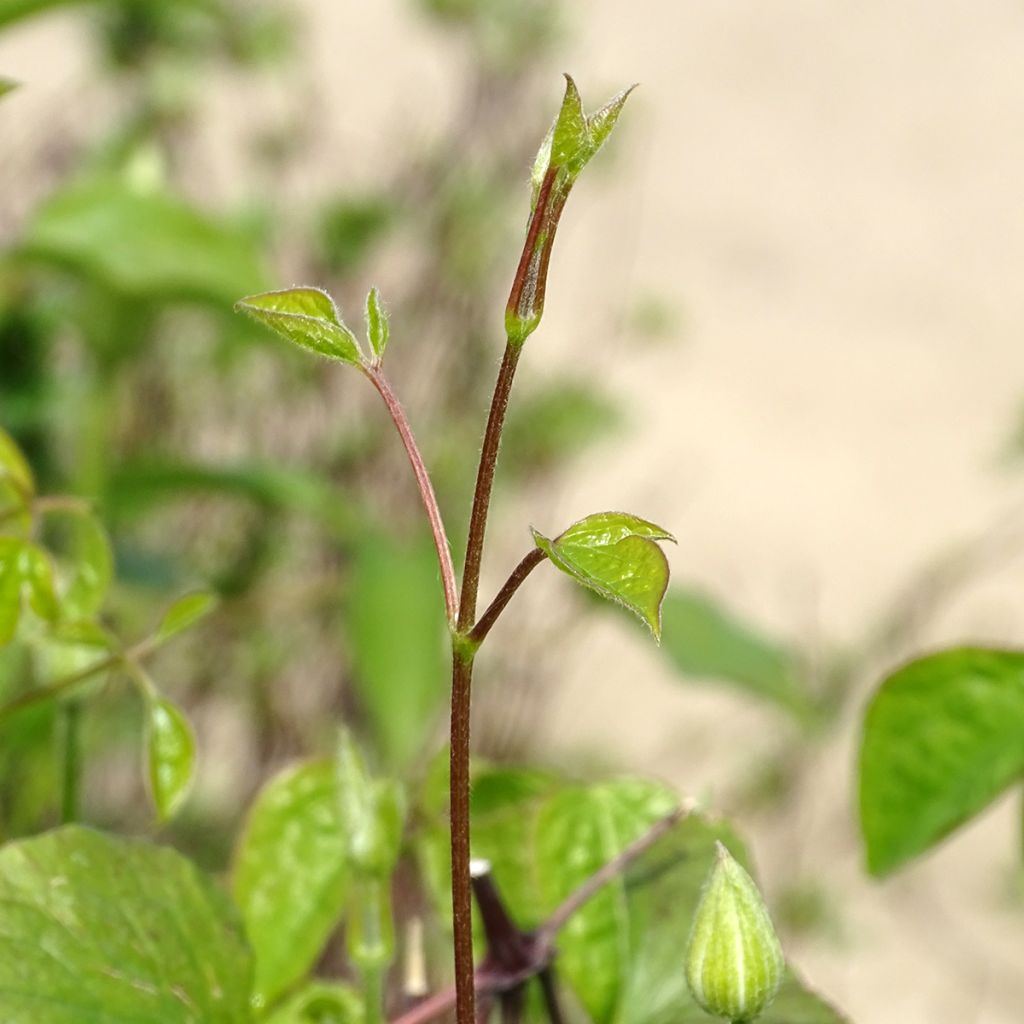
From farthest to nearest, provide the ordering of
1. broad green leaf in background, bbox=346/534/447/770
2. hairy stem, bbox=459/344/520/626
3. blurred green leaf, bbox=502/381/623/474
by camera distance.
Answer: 1. blurred green leaf, bbox=502/381/623/474
2. broad green leaf in background, bbox=346/534/447/770
3. hairy stem, bbox=459/344/520/626

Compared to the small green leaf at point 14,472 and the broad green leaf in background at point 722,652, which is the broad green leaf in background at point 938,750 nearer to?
the small green leaf at point 14,472

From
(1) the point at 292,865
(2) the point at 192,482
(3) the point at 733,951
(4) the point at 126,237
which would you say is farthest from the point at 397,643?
(3) the point at 733,951

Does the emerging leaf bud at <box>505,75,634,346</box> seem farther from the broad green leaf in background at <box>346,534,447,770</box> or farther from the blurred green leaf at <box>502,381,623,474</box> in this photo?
the blurred green leaf at <box>502,381,623,474</box>

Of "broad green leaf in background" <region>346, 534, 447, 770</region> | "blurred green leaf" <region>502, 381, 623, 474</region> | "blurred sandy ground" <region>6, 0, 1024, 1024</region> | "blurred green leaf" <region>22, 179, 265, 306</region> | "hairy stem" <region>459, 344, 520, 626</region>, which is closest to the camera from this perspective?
"hairy stem" <region>459, 344, 520, 626</region>

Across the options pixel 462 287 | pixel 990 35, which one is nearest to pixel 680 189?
pixel 990 35

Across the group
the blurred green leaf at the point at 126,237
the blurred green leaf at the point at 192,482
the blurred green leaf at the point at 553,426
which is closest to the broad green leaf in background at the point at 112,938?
the blurred green leaf at the point at 126,237

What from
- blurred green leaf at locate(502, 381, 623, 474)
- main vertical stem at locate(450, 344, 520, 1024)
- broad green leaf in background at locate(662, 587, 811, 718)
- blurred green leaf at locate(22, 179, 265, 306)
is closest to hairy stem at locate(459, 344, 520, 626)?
main vertical stem at locate(450, 344, 520, 1024)

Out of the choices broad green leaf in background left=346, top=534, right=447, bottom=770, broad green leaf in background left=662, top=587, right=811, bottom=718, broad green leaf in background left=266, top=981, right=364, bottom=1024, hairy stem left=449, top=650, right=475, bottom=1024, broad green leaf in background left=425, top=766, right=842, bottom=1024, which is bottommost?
broad green leaf in background left=346, top=534, right=447, bottom=770
